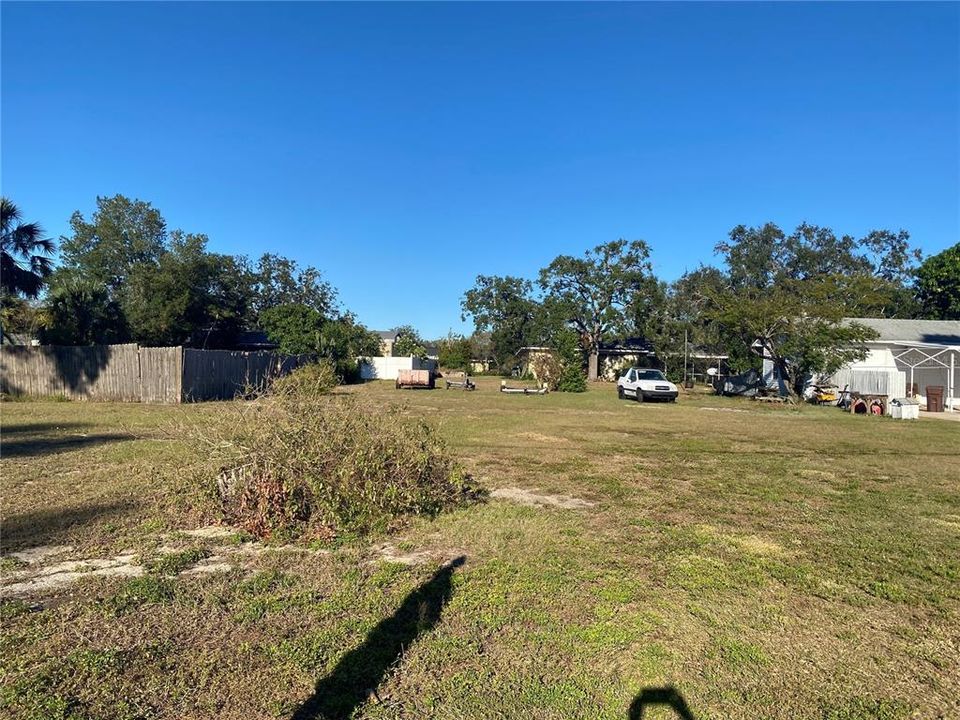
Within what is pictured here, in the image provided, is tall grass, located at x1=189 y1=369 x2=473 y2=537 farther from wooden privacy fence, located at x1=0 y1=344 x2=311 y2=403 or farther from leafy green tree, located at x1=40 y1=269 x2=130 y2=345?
leafy green tree, located at x1=40 y1=269 x2=130 y2=345

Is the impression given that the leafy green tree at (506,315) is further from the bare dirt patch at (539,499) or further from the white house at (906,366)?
the bare dirt patch at (539,499)

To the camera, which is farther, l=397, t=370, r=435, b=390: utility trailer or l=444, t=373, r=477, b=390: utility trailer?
l=444, t=373, r=477, b=390: utility trailer

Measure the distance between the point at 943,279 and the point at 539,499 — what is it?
38587 mm

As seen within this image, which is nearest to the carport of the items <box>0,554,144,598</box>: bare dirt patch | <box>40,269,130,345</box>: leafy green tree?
<box>0,554,144,598</box>: bare dirt patch

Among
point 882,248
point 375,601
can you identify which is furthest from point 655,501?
point 882,248

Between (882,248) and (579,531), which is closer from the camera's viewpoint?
(579,531)

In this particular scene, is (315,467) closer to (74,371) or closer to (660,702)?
(660,702)

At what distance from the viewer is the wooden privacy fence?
66.2ft

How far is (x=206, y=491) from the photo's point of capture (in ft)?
18.9

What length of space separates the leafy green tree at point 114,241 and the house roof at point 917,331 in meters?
50.0

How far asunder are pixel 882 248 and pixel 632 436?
65408 millimetres

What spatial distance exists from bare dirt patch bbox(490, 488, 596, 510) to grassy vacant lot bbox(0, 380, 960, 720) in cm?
7

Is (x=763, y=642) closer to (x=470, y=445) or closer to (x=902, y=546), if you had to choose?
(x=902, y=546)

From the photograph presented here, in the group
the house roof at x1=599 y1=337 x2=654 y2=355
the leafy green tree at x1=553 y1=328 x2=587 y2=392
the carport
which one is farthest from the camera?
the house roof at x1=599 y1=337 x2=654 y2=355
